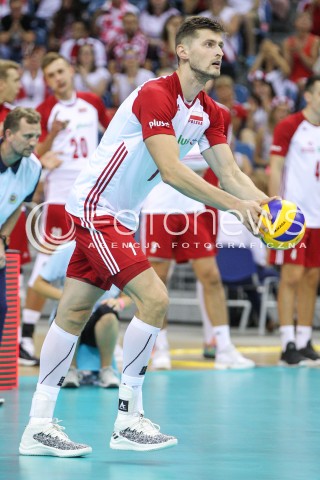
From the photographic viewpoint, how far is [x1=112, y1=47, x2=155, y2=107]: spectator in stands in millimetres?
15886

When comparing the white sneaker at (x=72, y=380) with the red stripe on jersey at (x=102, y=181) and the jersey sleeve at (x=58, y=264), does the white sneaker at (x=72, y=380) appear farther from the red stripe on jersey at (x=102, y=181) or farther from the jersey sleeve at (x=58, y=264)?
the red stripe on jersey at (x=102, y=181)

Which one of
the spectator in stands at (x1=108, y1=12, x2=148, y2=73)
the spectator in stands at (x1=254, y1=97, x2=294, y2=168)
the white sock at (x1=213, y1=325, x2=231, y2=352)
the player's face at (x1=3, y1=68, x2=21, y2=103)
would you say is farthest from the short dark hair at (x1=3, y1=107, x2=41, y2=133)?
A: the spectator in stands at (x1=108, y1=12, x2=148, y2=73)

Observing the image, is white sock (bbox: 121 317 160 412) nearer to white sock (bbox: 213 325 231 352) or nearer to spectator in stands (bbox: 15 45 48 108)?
white sock (bbox: 213 325 231 352)

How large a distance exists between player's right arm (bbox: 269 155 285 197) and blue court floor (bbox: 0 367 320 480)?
5.33ft

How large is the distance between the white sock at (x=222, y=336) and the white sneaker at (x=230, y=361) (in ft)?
0.14

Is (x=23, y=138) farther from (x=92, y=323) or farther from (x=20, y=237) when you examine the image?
(x=20, y=237)

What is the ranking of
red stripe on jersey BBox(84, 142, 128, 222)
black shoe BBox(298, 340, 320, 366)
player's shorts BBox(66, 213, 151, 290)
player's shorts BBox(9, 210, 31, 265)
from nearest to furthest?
1. player's shorts BBox(66, 213, 151, 290)
2. red stripe on jersey BBox(84, 142, 128, 222)
3. black shoe BBox(298, 340, 320, 366)
4. player's shorts BBox(9, 210, 31, 265)

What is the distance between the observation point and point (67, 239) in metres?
9.75

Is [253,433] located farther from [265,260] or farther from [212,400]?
[265,260]

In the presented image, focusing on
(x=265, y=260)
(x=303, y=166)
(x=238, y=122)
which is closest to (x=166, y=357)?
(x=303, y=166)

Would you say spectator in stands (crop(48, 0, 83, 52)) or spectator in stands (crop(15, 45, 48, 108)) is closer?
spectator in stands (crop(15, 45, 48, 108))

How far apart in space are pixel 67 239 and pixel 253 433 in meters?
3.79

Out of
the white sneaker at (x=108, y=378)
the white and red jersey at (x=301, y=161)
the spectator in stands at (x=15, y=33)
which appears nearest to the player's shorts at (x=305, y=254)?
the white and red jersey at (x=301, y=161)

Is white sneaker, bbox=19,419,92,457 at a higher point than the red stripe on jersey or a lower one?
lower
